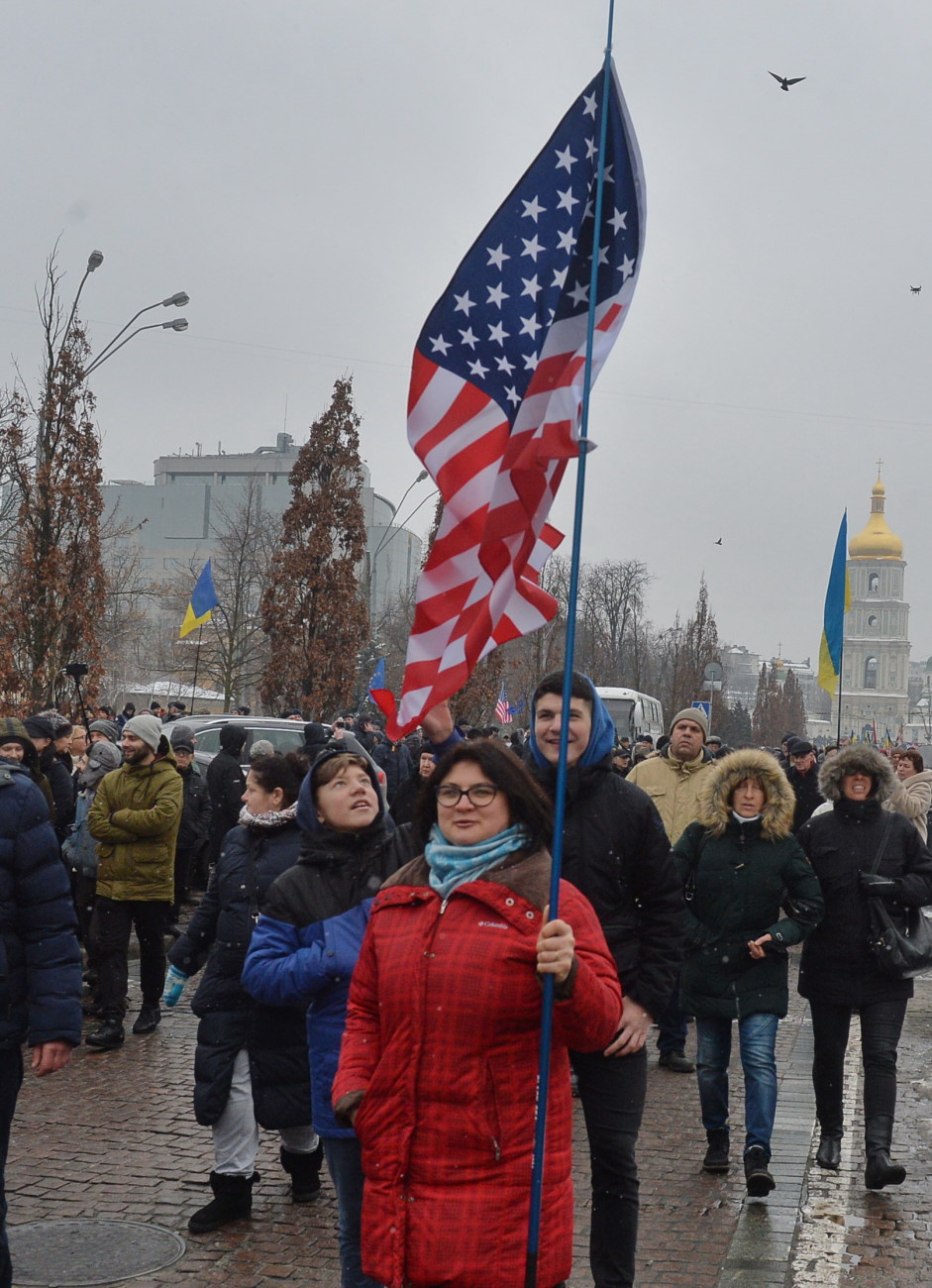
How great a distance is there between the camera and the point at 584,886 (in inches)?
200

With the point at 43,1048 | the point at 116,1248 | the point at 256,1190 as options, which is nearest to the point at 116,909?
the point at 256,1190

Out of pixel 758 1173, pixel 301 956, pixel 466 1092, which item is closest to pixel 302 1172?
pixel 758 1173

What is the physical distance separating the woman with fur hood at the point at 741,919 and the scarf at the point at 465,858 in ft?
10.7

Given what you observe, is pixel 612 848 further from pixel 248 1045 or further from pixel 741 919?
pixel 741 919

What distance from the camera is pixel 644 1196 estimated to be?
6531 mm

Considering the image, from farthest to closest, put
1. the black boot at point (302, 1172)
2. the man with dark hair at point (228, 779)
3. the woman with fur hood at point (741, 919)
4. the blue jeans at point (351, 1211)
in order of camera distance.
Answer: the man with dark hair at point (228, 779)
the woman with fur hood at point (741, 919)
the black boot at point (302, 1172)
the blue jeans at point (351, 1211)

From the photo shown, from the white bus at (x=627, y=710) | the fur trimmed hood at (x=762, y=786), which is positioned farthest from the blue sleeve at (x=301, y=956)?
the white bus at (x=627, y=710)

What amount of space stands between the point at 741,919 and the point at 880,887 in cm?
74

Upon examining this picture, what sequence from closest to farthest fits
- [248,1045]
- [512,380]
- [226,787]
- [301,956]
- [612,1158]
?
[612,1158], [301,956], [512,380], [248,1045], [226,787]

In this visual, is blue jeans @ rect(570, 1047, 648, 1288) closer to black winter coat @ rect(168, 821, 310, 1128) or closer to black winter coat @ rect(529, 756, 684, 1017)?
black winter coat @ rect(529, 756, 684, 1017)

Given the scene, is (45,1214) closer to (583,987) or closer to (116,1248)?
(116,1248)

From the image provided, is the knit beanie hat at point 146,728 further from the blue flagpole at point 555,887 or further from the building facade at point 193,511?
the building facade at point 193,511

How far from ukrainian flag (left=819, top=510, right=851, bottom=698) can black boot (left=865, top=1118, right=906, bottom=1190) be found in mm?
10234

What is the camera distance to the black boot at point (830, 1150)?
696 centimetres
